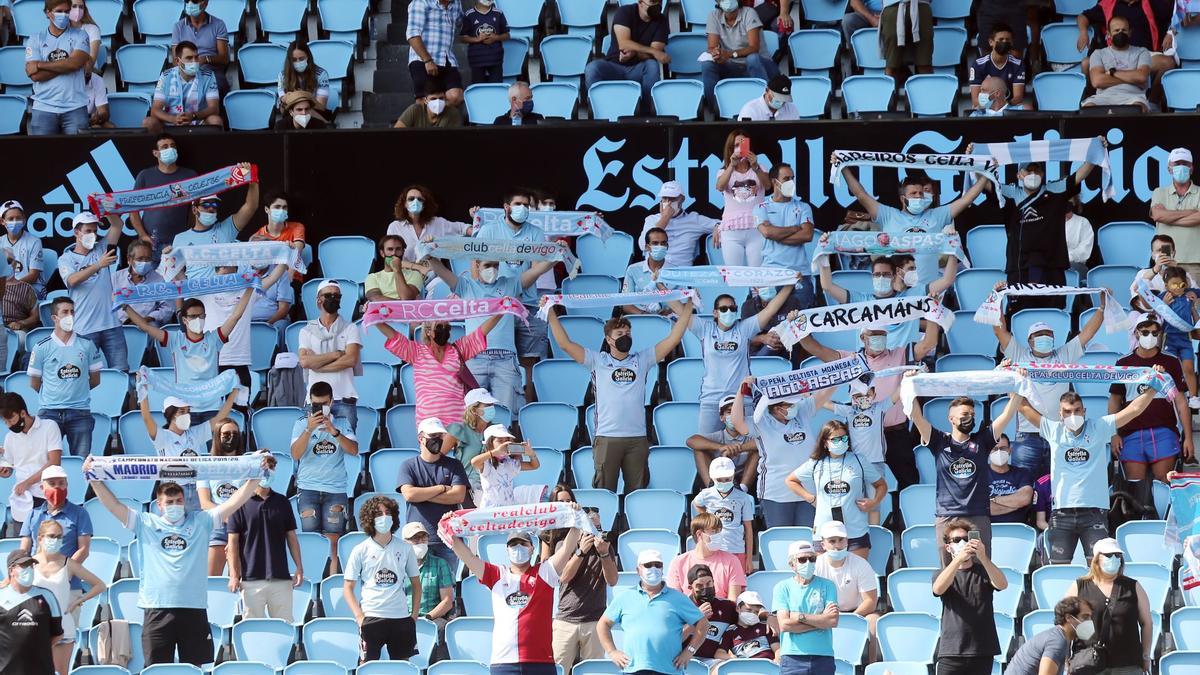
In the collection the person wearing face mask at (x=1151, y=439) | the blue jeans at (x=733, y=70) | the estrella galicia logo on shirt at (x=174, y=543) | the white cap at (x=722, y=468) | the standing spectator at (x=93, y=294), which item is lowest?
the estrella galicia logo on shirt at (x=174, y=543)

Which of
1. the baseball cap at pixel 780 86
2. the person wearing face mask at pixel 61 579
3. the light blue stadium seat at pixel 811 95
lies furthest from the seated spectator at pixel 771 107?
the person wearing face mask at pixel 61 579

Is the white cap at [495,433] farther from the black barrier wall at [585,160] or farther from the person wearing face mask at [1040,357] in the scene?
the black barrier wall at [585,160]

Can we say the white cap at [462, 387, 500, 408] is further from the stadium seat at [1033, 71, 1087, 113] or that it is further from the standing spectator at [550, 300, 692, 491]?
the stadium seat at [1033, 71, 1087, 113]

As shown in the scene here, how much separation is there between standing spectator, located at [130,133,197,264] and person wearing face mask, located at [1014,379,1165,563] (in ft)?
25.2

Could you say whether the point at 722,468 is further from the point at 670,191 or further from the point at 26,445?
the point at 26,445

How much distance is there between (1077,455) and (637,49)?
6.35m

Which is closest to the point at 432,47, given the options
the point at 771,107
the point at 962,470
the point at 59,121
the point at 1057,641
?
the point at 771,107

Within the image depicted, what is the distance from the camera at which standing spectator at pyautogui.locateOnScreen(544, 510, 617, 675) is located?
45.2ft

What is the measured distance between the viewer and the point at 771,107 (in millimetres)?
18562

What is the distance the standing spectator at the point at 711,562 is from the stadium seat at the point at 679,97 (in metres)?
5.71

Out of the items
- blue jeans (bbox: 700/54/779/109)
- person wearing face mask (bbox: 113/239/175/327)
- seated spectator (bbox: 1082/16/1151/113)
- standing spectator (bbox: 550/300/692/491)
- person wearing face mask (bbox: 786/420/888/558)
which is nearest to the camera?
person wearing face mask (bbox: 786/420/888/558)

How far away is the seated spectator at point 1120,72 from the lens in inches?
739

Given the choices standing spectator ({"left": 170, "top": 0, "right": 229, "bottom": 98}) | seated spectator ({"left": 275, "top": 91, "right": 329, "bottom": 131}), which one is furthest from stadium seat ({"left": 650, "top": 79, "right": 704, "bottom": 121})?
standing spectator ({"left": 170, "top": 0, "right": 229, "bottom": 98})

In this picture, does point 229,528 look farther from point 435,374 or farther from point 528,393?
point 528,393
